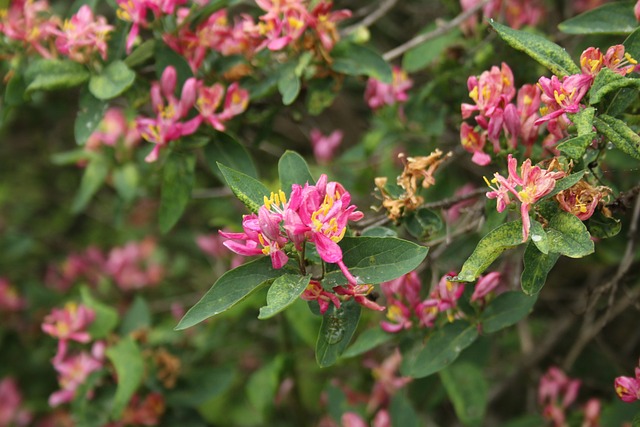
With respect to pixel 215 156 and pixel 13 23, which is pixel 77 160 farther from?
pixel 215 156

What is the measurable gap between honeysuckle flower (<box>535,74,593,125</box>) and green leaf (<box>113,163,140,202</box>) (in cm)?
147

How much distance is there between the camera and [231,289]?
50.4 inches

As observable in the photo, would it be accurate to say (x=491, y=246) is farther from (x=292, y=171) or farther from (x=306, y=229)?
(x=292, y=171)

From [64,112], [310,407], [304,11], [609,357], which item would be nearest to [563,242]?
[304,11]

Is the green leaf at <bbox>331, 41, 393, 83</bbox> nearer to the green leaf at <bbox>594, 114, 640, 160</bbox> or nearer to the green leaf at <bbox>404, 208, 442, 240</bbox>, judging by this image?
the green leaf at <bbox>404, 208, 442, 240</bbox>

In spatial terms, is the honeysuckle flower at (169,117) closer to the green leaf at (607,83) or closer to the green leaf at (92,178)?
the green leaf at (92,178)

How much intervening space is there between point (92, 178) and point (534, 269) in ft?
5.24

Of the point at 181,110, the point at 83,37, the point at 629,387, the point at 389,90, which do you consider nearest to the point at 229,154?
the point at 181,110

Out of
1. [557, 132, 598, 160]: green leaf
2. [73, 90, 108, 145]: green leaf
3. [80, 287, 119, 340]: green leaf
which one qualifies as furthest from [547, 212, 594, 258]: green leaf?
[80, 287, 119, 340]: green leaf

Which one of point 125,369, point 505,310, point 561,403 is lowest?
point 561,403

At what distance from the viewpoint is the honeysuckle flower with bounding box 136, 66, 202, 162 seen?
5.71 ft

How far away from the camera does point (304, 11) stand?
1.73 metres

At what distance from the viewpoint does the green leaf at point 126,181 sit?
7.87 feet

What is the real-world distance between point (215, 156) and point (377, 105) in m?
0.56
